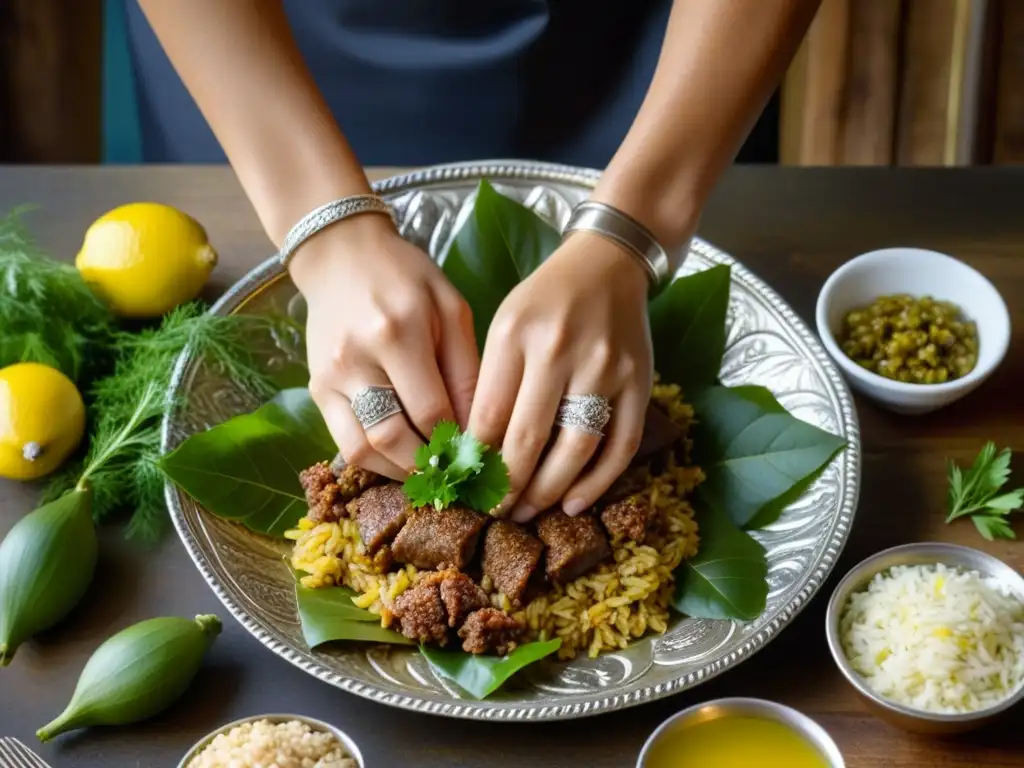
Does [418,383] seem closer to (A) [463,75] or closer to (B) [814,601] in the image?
(B) [814,601]

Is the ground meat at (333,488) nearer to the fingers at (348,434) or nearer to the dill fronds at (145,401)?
the fingers at (348,434)

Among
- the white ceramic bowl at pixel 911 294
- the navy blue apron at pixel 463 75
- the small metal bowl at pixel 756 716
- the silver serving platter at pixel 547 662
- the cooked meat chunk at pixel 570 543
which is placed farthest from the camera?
the navy blue apron at pixel 463 75

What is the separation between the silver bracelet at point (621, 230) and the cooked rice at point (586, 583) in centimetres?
30

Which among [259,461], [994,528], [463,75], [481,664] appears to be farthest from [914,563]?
[463,75]

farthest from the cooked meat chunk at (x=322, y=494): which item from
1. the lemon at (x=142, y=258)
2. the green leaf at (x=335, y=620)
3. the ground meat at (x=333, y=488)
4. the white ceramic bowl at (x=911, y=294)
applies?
the white ceramic bowl at (x=911, y=294)

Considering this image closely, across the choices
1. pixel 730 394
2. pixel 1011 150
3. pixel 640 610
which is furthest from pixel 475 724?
pixel 1011 150

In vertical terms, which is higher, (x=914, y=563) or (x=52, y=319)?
(x=52, y=319)

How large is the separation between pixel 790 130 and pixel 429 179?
1.72m

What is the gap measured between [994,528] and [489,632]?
767mm

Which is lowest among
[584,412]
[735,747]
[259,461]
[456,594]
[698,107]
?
[735,747]

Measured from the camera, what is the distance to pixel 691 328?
1.71m

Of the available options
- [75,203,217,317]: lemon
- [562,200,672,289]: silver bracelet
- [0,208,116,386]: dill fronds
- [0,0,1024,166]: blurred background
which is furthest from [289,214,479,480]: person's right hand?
[0,0,1024,166]: blurred background

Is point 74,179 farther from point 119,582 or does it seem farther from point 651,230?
point 651,230

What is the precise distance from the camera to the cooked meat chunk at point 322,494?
1.52 metres
